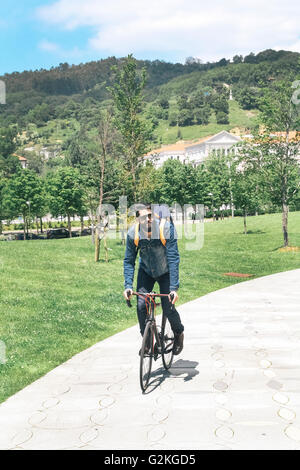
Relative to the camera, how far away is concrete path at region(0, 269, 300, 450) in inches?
157

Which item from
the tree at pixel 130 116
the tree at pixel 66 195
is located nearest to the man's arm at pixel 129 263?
the tree at pixel 130 116

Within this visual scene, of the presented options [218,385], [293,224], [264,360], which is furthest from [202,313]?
[293,224]

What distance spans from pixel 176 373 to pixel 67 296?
5.83 metres

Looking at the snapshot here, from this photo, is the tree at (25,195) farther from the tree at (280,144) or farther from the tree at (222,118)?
the tree at (222,118)

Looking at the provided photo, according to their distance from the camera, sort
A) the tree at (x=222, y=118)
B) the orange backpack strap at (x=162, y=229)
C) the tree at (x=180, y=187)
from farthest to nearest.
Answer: the tree at (x=222, y=118), the tree at (x=180, y=187), the orange backpack strap at (x=162, y=229)

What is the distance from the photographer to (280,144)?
78.7 ft

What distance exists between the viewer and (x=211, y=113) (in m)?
194

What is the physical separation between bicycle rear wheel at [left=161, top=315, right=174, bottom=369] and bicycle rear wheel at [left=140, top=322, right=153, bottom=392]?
41 centimetres

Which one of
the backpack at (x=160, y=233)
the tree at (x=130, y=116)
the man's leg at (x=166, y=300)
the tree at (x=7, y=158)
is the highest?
the tree at (x=7, y=158)

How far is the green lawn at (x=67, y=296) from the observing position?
22.7 feet

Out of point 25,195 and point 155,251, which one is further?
point 25,195

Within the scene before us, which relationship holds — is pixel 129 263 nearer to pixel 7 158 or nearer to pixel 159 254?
pixel 159 254

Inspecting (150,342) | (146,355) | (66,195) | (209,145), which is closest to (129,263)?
(150,342)

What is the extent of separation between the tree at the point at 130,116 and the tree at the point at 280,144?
916 cm
